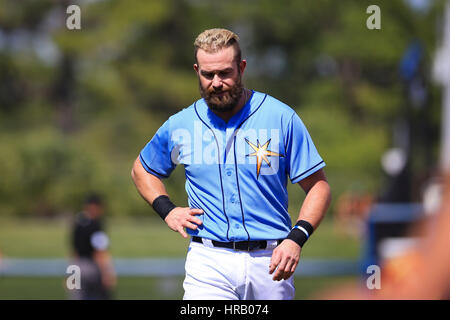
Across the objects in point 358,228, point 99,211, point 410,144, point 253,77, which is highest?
point 253,77

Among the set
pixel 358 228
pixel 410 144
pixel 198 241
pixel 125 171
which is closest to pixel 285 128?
pixel 198 241

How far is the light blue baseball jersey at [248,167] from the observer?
4238 millimetres

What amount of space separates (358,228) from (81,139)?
565 inches

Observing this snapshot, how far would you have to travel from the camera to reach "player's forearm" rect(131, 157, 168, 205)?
178 inches

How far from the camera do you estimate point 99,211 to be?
11.6m

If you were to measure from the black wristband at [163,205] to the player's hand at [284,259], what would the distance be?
76cm

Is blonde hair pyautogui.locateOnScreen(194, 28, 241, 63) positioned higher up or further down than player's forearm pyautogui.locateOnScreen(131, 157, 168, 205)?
higher up

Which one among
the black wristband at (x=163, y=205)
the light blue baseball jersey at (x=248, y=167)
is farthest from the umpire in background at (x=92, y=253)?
the light blue baseball jersey at (x=248, y=167)

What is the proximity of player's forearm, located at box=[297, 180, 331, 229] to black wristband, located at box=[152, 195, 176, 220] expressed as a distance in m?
0.81

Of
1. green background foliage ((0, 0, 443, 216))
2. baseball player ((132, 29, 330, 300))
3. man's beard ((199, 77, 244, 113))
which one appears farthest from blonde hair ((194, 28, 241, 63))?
green background foliage ((0, 0, 443, 216))

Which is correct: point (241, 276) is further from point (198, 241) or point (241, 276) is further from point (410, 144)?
point (410, 144)

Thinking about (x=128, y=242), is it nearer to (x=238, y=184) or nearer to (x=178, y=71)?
(x=178, y=71)

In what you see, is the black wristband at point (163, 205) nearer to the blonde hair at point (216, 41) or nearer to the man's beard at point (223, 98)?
the man's beard at point (223, 98)

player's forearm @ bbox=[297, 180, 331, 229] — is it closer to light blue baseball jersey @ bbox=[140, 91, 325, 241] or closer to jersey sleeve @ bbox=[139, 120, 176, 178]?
light blue baseball jersey @ bbox=[140, 91, 325, 241]
